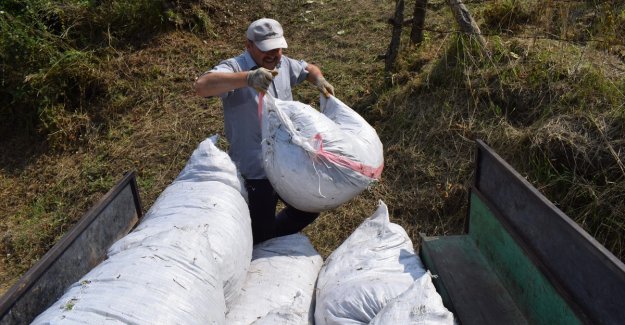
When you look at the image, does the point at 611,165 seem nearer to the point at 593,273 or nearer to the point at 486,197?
the point at 486,197

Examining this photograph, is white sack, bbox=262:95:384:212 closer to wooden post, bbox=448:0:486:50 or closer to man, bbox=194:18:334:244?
man, bbox=194:18:334:244

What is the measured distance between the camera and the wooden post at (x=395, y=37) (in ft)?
13.6

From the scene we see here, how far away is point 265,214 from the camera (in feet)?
8.35

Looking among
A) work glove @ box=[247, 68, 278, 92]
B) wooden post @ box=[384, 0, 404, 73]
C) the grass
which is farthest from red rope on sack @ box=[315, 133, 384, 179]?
wooden post @ box=[384, 0, 404, 73]

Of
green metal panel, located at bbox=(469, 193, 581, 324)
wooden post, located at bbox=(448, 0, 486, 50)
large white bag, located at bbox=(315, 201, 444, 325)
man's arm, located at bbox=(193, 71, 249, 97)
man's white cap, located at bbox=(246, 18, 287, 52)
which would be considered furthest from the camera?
wooden post, located at bbox=(448, 0, 486, 50)

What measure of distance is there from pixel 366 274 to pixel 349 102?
257 centimetres

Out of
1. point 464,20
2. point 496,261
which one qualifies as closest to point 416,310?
point 496,261

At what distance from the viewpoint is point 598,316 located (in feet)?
4.71

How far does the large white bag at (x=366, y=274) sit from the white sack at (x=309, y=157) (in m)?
0.21

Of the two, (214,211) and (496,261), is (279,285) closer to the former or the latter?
(214,211)

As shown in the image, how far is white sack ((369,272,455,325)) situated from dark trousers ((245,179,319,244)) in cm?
95

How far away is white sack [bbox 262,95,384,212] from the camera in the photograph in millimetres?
2176

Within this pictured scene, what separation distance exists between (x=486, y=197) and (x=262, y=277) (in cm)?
98

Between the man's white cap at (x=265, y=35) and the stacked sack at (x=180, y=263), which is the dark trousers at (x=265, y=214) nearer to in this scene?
the stacked sack at (x=180, y=263)
